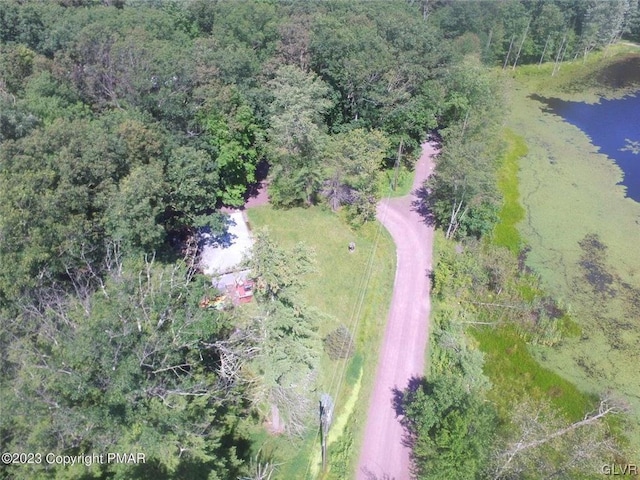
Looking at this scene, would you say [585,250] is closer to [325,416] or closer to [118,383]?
[325,416]

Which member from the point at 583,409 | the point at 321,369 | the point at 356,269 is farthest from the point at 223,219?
the point at 583,409

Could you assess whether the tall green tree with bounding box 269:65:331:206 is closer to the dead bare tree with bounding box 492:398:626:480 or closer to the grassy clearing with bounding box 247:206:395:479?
the grassy clearing with bounding box 247:206:395:479

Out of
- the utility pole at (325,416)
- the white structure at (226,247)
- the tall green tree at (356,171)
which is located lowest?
the utility pole at (325,416)

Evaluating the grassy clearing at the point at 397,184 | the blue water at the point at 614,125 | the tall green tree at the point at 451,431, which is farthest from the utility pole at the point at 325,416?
the blue water at the point at 614,125

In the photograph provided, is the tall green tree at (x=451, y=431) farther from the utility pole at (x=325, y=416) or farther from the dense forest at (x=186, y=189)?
the utility pole at (x=325, y=416)

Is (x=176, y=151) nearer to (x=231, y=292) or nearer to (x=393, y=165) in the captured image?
(x=231, y=292)

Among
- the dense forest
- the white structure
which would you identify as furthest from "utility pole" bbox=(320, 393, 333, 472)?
the white structure
